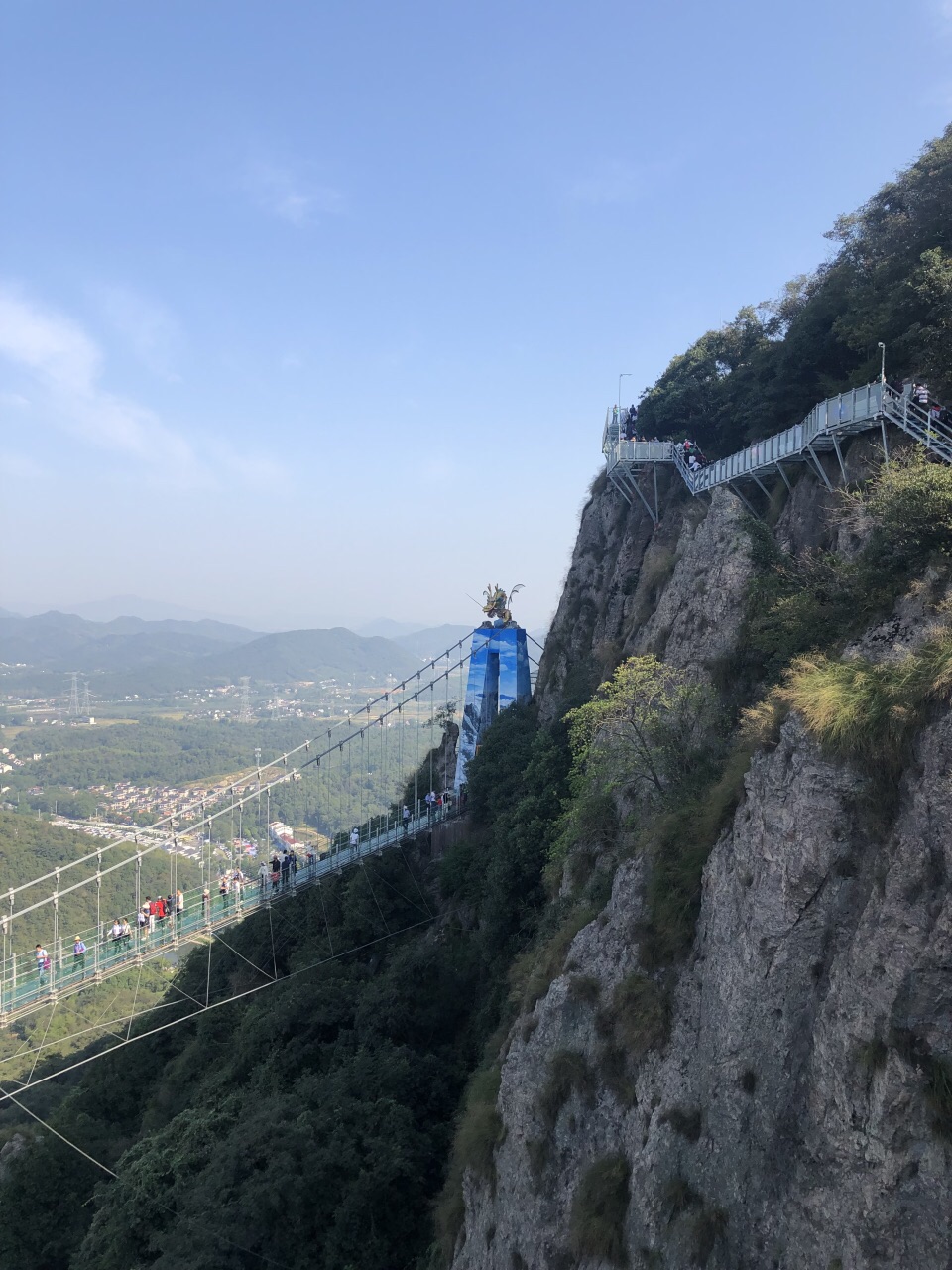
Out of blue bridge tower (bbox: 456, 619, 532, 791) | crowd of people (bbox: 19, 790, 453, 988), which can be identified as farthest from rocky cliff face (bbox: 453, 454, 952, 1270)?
blue bridge tower (bbox: 456, 619, 532, 791)

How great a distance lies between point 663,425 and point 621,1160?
95.5 feet

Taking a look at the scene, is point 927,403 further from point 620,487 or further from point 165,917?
point 165,917

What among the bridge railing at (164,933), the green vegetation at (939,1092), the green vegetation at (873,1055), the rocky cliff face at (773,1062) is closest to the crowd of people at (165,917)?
the bridge railing at (164,933)

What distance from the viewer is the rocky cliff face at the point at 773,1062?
8.42 meters

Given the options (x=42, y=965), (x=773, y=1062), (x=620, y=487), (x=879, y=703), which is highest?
(x=620, y=487)

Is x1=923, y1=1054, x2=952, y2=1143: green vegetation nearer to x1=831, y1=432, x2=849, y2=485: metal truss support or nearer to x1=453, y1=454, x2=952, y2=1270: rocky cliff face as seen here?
x1=453, y1=454, x2=952, y2=1270: rocky cliff face

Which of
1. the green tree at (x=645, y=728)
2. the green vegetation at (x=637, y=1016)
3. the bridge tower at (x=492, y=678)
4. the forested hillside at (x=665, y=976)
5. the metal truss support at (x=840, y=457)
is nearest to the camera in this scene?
the forested hillside at (x=665, y=976)

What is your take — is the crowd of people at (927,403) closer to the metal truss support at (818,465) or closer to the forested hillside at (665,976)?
the forested hillside at (665,976)

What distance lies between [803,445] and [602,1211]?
17.3 metres

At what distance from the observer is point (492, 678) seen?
3772cm

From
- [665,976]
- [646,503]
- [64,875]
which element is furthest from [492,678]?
[64,875]

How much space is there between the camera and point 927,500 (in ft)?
43.6

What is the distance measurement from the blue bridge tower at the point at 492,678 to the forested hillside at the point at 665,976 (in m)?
6.17

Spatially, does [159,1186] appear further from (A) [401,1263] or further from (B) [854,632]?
(B) [854,632]
